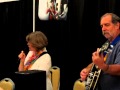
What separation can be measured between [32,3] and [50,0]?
564mm

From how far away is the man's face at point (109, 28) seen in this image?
2.12 metres

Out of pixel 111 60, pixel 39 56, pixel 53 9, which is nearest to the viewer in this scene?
pixel 111 60

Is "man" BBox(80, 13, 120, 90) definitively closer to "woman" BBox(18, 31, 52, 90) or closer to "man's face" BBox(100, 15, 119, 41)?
"man's face" BBox(100, 15, 119, 41)

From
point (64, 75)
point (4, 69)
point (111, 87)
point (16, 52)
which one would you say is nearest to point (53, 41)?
point (64, 75)

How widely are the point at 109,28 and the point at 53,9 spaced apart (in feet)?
5.39

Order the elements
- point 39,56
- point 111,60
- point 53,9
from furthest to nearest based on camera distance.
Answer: point 53,9 → point 39,56 → point 111,60

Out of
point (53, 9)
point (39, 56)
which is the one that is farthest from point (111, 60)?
point (53, 9)

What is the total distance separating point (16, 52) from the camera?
4.54m

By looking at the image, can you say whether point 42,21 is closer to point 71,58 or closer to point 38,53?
point 71,58

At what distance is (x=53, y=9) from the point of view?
146 inches

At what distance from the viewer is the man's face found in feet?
6.97

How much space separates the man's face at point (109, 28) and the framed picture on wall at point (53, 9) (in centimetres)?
→ 149

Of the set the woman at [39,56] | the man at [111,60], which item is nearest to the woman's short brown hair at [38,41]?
the woman at [39,56]

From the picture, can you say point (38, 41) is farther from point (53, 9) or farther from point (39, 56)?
point (53, 9)
